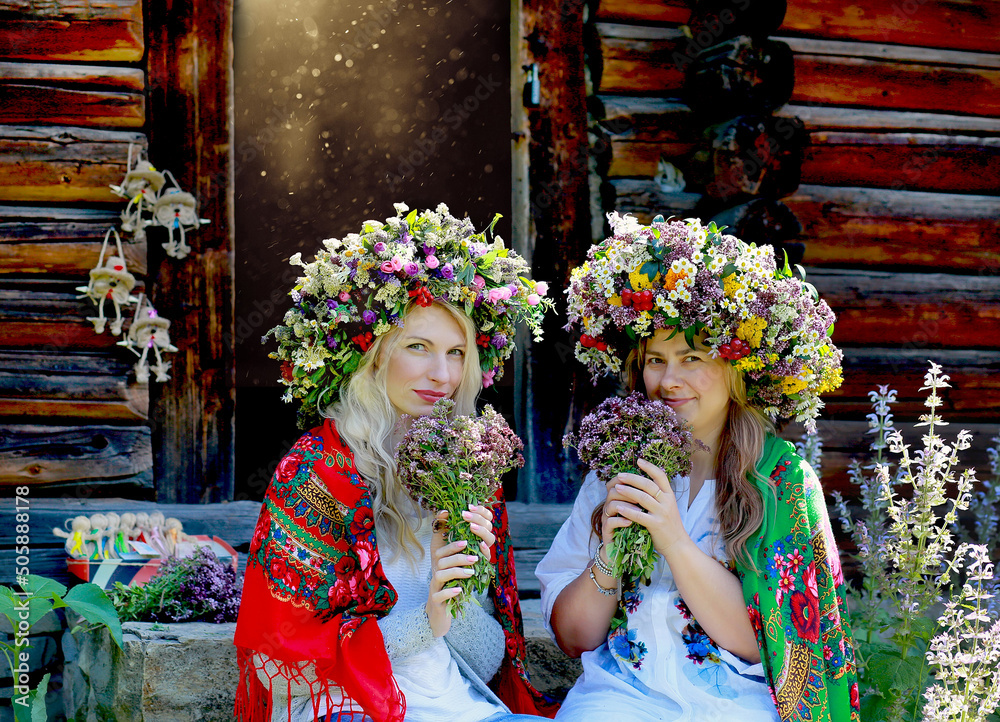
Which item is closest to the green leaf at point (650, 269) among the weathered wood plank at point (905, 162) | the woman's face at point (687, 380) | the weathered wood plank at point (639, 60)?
the woman's face at point (687, 380)

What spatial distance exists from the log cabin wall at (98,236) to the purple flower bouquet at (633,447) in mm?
2146

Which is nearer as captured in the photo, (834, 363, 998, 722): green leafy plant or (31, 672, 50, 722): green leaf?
(31, 672, 50, 722): green leaf

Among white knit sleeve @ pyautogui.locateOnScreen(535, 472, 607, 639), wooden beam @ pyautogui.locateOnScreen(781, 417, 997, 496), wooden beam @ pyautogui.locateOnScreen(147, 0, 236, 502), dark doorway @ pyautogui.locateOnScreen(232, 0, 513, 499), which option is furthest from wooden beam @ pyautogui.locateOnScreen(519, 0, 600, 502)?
wooden beam @ pyautogui.locateOnScreen(147, 0, 236, 502)

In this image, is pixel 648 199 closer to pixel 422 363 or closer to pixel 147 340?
pixel 422 363

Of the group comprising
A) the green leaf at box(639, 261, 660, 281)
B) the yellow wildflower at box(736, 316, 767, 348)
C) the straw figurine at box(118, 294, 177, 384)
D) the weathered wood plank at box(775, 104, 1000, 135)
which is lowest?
the straw figurine at box(118, 294, 177, 384)

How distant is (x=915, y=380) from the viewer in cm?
404

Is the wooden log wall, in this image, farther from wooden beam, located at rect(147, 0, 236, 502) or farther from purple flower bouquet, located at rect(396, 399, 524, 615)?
purple flower bouquet, located at rect(396, 399, 524, 615)

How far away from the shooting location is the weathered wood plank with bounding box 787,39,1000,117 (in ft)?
12.9

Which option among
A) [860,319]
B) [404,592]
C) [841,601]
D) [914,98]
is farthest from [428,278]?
[914,98]

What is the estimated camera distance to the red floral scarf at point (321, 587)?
6.96 feet

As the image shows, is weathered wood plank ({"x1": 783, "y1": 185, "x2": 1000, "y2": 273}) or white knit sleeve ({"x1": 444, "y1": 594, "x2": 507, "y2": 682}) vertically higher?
weathered wood plank ({"x1": 783, "y1": 185, "x2": 1000, "y2": 273})

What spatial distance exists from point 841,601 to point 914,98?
2826mm

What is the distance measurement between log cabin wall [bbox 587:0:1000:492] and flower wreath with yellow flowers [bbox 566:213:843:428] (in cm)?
134

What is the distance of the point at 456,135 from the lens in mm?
4863
